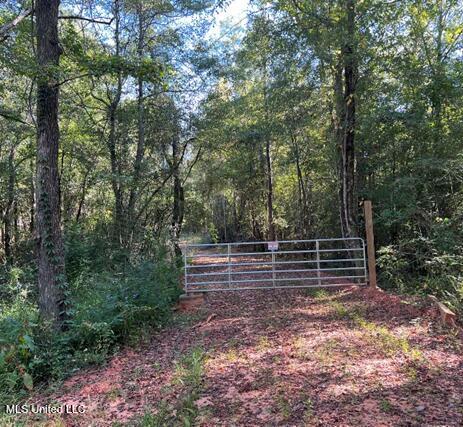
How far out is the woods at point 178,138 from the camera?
567 cm

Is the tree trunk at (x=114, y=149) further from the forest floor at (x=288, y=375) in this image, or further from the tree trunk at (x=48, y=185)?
the forest floor at (x=288, y=375)

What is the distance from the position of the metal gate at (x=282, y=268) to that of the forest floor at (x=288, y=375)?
5.46 ft

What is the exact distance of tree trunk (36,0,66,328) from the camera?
565 centimetres

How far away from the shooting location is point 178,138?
47.2 ft

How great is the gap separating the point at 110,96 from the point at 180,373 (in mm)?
10780

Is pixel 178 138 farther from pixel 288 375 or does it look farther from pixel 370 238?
pixel 288 375

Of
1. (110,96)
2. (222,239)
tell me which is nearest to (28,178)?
(110,96)

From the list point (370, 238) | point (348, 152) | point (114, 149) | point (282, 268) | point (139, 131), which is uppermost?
point (139, 131)

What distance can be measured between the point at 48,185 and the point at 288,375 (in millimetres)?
4527

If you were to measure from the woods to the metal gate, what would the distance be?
2.02ft

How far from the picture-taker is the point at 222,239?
32500 millimetres

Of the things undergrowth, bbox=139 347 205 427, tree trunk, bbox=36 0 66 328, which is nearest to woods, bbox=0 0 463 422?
tree trunk, bbox=36 0 66 328

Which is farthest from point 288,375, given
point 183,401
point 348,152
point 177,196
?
point 177,196

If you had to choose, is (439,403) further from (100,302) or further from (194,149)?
(194,149)
